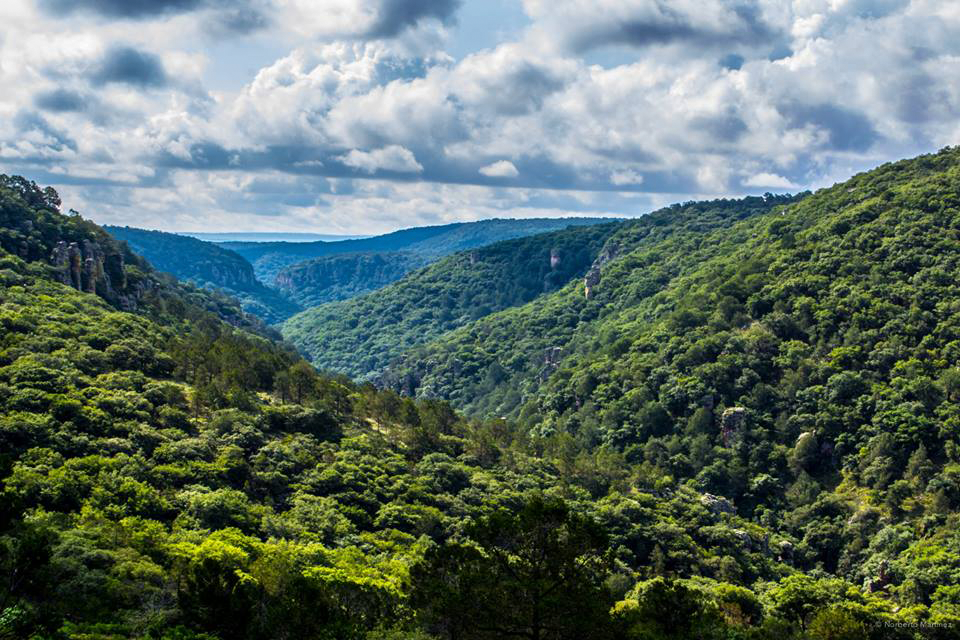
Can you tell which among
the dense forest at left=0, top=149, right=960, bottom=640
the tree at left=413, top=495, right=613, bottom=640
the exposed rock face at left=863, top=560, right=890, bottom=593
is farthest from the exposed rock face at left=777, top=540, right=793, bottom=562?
the tree at left=413, top=495, right=613, bottom=640

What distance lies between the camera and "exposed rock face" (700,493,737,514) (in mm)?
107031

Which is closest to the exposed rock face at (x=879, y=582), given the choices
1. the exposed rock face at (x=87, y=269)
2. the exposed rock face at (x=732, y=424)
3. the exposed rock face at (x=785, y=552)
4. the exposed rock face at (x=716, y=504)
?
the exposed rock face at (x=785, y=552)

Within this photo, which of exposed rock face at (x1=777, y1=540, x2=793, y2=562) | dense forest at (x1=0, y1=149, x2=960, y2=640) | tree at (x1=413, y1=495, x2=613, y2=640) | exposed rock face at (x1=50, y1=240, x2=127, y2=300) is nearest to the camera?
tree at (x1=413, y1=495, x2=613, y2=640)

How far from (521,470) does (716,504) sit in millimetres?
28989

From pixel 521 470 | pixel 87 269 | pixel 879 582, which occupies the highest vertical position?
pixel 87 269

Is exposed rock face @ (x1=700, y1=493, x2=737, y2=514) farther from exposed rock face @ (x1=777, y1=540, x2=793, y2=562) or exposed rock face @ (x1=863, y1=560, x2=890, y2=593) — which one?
exposed rock face @ (x1=863, y1=560, x2=890, y2=593)

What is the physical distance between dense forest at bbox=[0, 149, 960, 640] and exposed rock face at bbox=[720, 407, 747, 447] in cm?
56

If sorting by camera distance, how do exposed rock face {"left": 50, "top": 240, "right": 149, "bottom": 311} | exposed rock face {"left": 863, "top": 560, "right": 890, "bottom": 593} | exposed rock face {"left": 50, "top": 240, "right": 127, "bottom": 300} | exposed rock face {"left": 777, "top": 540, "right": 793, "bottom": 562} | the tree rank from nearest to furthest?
1. the tree
2. exposed rock face {"left": 863, "top": 560, "right": 890, "bottom": 593}
3. exposed rock face {"left": 777, "top": 540, "right": 793, "bottom": 562}
4. exposed rock face {"left": 50, "top": 240, "right": 127, "bottom": 300}
5. exposed rock face {"left": 50, "top": 240, "right": 149, "bottom": 311}

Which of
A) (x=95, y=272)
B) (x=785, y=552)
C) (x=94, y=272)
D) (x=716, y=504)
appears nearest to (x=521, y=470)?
(x=716, y=504)

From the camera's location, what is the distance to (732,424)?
5217 inches

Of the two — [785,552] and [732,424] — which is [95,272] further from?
[785,552]

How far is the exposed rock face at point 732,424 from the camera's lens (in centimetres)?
13125

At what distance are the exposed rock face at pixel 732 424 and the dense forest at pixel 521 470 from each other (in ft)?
1.82

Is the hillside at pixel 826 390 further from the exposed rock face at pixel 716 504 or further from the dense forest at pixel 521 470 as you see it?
the exposed rock face at pixel 716 504
